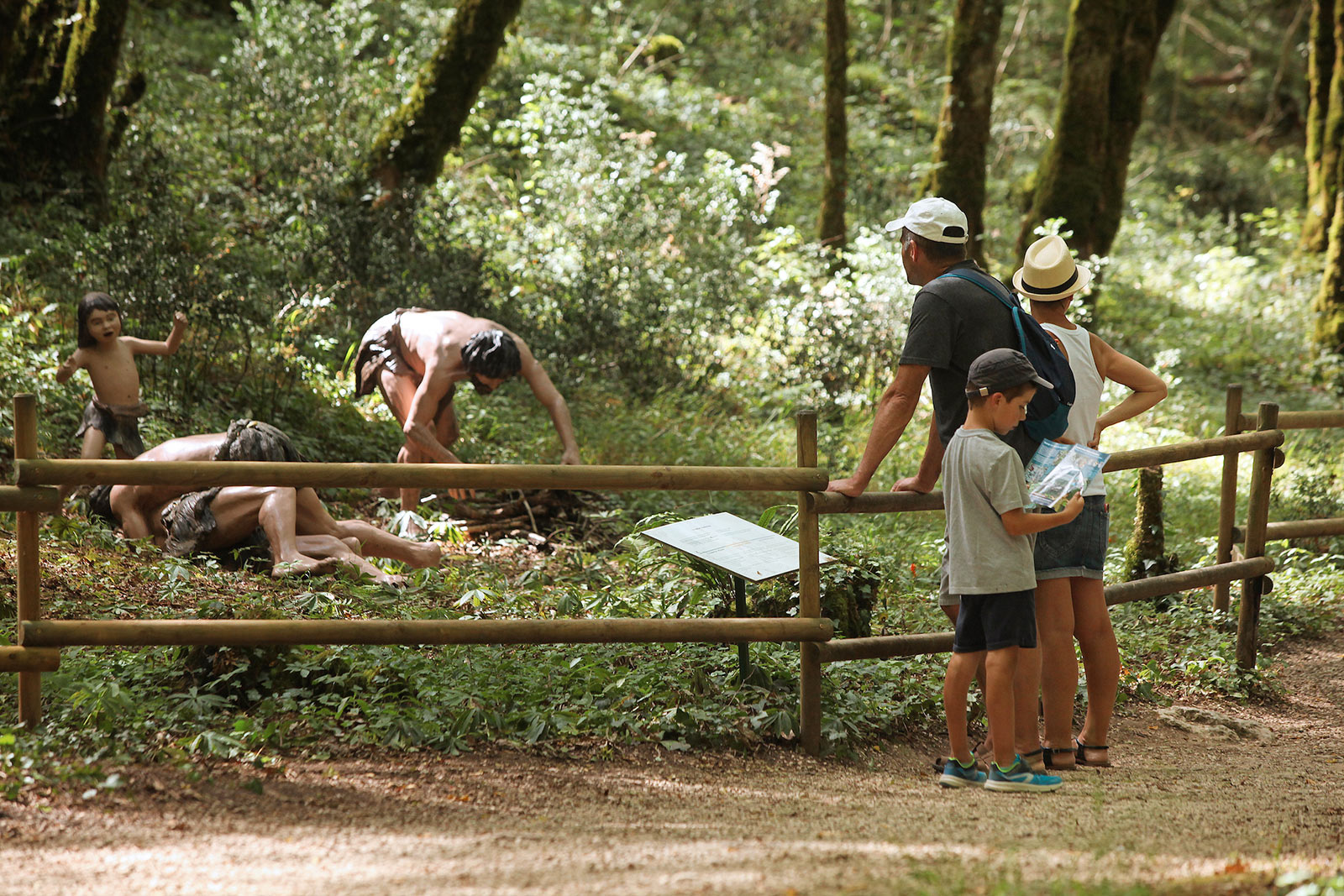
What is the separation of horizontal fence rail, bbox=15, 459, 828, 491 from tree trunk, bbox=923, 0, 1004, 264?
35.9 feet

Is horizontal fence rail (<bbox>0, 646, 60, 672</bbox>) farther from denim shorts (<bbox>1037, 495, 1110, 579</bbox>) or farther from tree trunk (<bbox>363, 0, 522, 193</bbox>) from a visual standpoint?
tree trunk (<bbox>363, 0, 522, 193</bbox>)

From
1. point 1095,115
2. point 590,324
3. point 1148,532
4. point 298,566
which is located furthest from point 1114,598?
point 1095,115

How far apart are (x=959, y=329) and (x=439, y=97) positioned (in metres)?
10.4

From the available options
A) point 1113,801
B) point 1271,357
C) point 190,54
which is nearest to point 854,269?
point 1271,357

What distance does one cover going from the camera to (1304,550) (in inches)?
315

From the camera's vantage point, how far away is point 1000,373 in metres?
3.63

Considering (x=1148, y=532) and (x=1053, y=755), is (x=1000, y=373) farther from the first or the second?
(x=1148, y=532)

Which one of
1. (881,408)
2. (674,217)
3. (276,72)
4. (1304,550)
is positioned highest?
(276,72)

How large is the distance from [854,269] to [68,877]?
13.0 m

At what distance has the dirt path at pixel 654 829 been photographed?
297 centimetres

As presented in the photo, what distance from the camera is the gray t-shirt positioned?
3.66m

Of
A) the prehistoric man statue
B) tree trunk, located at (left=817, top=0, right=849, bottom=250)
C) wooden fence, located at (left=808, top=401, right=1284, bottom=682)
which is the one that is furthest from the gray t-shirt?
tree trunk, located at (left=817, top=0, right=849, bottom=250)

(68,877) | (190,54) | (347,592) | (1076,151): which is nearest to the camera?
(68,877)

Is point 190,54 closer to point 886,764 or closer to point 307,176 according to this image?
point 307,176
